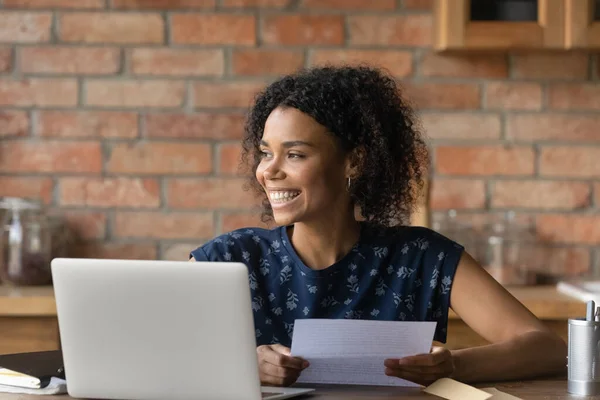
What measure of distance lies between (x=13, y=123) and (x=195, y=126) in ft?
1.70

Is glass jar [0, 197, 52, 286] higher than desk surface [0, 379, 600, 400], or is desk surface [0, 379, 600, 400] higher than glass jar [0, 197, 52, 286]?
glass jar [0, 197, 52, 286]

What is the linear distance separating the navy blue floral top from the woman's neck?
2 centimetres

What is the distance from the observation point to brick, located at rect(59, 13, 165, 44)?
2881 mm

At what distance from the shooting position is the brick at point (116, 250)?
291 cm

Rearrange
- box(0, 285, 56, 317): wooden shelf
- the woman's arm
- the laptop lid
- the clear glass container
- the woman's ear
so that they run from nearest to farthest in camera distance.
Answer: the laptop lid, the woman's arm, the woman's ear, box(0, 285, 56, 317): wooden shelf, the clear glass container

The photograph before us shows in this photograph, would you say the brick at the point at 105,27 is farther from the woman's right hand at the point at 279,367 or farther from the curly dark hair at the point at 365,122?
the woman's right hand at the point at 279,367

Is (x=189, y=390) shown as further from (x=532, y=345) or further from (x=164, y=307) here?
(x=532, y=345)

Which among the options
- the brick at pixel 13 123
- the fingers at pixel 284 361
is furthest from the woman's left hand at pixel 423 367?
the brick at pixel 13 123

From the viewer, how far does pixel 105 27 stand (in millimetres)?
2883

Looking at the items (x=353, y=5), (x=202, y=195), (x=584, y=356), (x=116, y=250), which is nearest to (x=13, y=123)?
(x=116, y=250)

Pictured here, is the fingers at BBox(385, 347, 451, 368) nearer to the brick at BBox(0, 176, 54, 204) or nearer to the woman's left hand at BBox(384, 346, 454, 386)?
the woman's left hand at BBox(384, 346, 454, 386)

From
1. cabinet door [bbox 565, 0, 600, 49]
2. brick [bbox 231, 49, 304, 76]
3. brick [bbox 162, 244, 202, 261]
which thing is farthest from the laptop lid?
cabinet door [bbox 565, 0, 600, 49]

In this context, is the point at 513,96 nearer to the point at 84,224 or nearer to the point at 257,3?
the point at 257,3

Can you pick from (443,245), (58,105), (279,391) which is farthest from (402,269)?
(58,105)
